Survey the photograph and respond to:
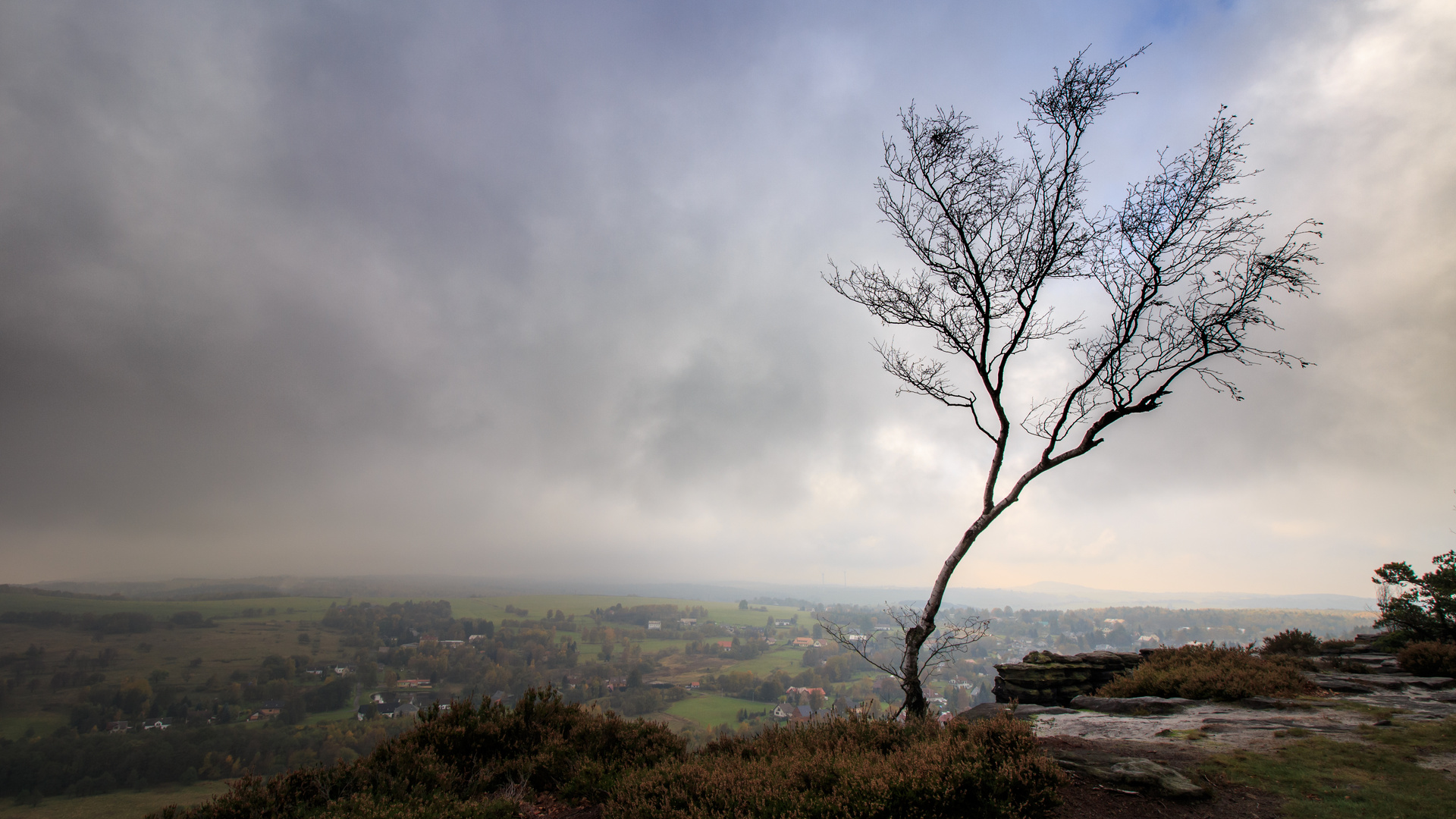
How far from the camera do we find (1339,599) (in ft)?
407

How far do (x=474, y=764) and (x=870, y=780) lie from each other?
5439 mm

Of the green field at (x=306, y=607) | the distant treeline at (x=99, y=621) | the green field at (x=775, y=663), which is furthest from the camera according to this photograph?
the green field at (x=306, y=607)

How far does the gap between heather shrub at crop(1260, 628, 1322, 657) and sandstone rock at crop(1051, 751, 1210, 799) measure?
13497 millimetres

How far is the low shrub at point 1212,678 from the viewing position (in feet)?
27.8

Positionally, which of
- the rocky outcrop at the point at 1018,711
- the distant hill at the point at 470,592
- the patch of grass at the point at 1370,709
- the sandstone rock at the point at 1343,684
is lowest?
the distant hill at the point at 470,592

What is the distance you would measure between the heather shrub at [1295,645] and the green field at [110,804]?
28.1 m

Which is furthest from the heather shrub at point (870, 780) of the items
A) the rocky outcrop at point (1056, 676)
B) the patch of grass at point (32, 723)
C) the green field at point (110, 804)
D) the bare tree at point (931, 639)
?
the patch of grass at point (32, 723)

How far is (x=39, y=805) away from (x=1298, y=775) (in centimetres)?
3012

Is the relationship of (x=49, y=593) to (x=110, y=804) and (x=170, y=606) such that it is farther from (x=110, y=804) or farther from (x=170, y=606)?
(x=110, y=804)

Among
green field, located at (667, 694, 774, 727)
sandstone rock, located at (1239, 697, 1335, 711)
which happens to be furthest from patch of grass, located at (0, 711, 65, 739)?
sandstone rock, located at (1239, 697, 1335, 711)

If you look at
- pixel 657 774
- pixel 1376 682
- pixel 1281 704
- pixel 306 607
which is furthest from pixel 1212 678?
pixel 306 607

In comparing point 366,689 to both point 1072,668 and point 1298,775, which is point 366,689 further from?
point 1298,775

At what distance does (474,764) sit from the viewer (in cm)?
656

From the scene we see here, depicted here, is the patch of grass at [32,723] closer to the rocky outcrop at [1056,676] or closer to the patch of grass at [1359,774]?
the rocky outcrop at [1056,676]
